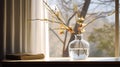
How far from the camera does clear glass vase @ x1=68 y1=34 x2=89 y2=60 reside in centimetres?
245

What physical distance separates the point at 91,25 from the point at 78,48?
→ 364mm

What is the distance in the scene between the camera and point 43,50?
8.52 ft

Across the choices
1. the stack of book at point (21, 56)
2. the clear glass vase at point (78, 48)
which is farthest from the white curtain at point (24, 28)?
the clear glass vase at point (78, 48)

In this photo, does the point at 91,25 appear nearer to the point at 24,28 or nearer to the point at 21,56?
the point at 24,28

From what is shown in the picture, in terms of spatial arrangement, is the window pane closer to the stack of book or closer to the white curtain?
the white curtain

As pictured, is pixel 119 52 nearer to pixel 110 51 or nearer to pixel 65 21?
pixel 110 51

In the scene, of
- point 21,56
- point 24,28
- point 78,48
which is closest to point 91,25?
point 78,48

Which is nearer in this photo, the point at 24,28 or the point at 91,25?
the point at 24,28

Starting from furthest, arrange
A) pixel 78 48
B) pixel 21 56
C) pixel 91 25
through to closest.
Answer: pixel 91 25
pixel 78 48
pixel 21 56

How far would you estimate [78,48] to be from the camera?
2.50m

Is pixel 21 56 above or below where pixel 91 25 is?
below

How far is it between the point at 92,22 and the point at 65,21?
0.28 meters

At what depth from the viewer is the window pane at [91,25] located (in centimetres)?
271
